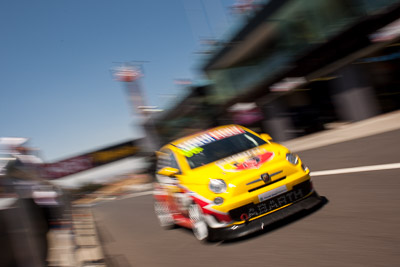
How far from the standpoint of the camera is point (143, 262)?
617 cm

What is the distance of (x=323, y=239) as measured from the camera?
4.80 meters

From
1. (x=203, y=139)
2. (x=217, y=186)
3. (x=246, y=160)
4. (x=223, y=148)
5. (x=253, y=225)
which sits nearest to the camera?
(x=253, y=225)

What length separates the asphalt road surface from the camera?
423 centimetres

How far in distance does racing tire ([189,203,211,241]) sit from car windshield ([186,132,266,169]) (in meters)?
0.72

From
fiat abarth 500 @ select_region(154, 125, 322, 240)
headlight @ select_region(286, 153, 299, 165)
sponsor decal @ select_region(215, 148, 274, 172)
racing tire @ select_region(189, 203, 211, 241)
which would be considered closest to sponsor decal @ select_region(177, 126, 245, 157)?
fiat abarth 500 @ select_region(154, 125, 322, 240)

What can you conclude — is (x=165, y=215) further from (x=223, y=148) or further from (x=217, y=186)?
(x=217, y=186)

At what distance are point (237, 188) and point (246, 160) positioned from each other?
62cm

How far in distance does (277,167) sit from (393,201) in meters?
1.48

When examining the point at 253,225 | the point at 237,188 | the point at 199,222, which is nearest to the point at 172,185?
the point at 199,222

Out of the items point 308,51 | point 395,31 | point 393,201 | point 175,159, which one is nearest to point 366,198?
point 393,201

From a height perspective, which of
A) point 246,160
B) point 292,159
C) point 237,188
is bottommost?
point 237,188

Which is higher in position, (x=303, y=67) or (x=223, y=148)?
(x=303, y=67)

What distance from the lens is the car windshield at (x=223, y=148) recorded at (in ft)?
21.7

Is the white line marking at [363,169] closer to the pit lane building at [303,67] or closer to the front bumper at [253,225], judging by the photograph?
the front bumper at [253,225]
